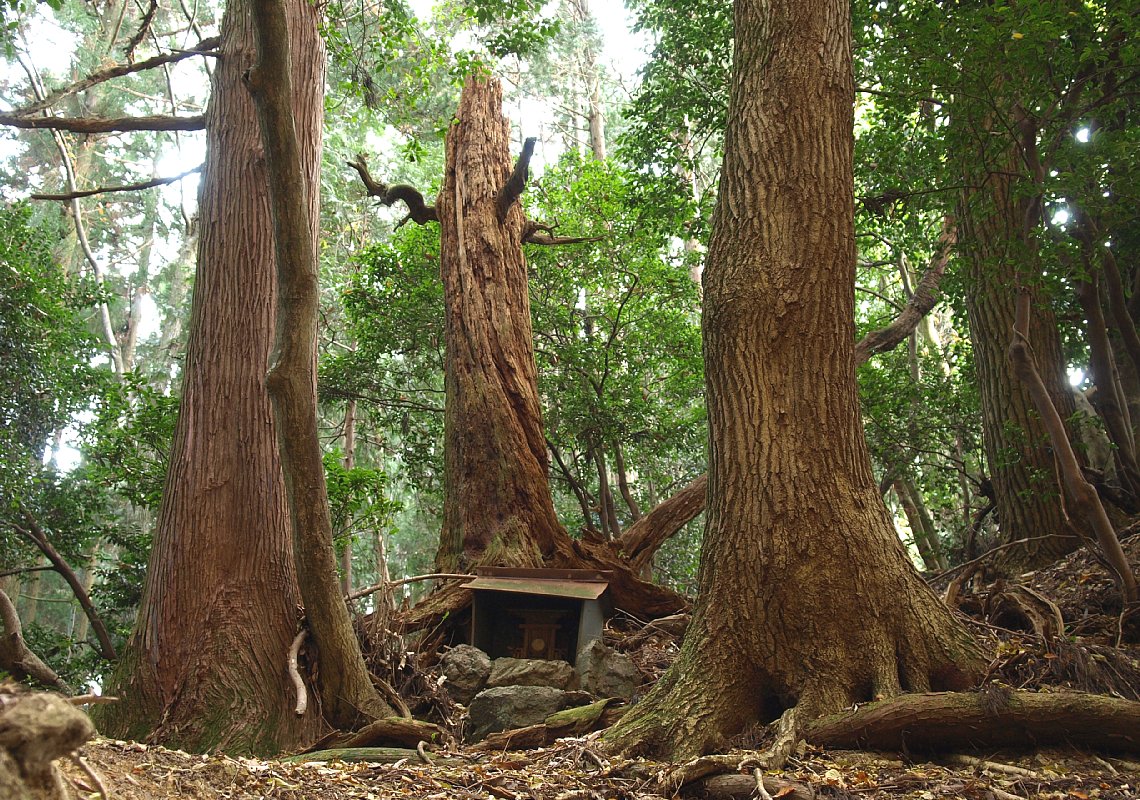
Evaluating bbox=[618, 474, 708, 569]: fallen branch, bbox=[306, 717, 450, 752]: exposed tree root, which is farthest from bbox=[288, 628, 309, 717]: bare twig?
bbox=[618, 474, 708, 569]: fallen branch

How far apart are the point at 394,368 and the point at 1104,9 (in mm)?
9657

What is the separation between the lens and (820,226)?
3.97 meters

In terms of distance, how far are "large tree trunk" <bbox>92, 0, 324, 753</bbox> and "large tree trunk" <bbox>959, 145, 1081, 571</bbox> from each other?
17.1 feet

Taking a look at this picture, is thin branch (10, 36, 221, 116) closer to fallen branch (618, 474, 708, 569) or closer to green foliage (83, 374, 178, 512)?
green foliage (83, 374, 178, 512)

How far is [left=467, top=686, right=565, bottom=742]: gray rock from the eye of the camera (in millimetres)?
4316

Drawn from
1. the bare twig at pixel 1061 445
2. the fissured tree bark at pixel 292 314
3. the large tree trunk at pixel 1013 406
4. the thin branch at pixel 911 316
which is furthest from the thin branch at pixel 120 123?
the thin branch at pixel 911 316

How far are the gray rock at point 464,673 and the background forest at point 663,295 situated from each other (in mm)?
1633

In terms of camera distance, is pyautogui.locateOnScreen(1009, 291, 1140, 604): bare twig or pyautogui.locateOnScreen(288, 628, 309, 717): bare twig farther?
pyautogui.locateOnScreen(1009, 291, 1140, 604): bare twig

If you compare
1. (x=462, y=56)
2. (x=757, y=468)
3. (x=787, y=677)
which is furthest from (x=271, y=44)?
(x=787, y=677)

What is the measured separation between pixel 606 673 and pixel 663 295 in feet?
22.8

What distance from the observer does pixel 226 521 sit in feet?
15.2

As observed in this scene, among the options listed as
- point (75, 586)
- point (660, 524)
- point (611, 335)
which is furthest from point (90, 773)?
point (611, 335)

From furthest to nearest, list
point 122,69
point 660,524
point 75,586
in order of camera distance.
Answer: point 660,524 → point 75,586 → point 122,69

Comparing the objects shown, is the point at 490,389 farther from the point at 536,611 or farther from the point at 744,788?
the point at 744,788
